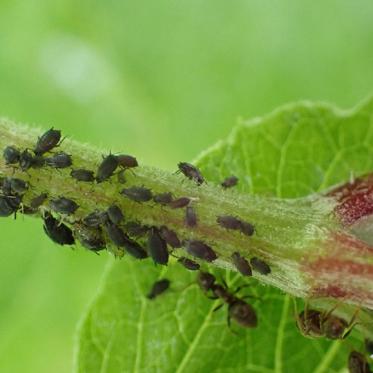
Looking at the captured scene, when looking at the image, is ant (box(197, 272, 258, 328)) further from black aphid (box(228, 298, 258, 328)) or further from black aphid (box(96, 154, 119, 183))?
black aphid (box(96, 154, 119, 183))

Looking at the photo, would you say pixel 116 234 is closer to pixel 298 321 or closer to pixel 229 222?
pixel 229 222

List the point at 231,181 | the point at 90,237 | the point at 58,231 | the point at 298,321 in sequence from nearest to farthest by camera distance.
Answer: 1. the point at 90,237
2. the point at 58,231
3. the point at 298,321
4. the point at 231,181

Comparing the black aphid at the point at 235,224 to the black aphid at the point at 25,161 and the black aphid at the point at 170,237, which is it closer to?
the black aphid at the point at 170,237

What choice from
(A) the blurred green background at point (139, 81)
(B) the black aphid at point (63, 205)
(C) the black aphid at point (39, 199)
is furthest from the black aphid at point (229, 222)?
(A) the blurred green background at point (139, 81)

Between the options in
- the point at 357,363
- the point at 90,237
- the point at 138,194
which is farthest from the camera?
the point at 357,363

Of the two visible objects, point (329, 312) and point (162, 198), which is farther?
point (329, 312)

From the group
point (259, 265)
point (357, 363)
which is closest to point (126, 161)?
point (259, 265)

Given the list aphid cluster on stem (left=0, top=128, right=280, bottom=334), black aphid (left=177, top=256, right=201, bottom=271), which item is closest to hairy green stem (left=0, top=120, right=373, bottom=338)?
aphid cluster on stem (left=0, top=128, right=280, bottom=334)
